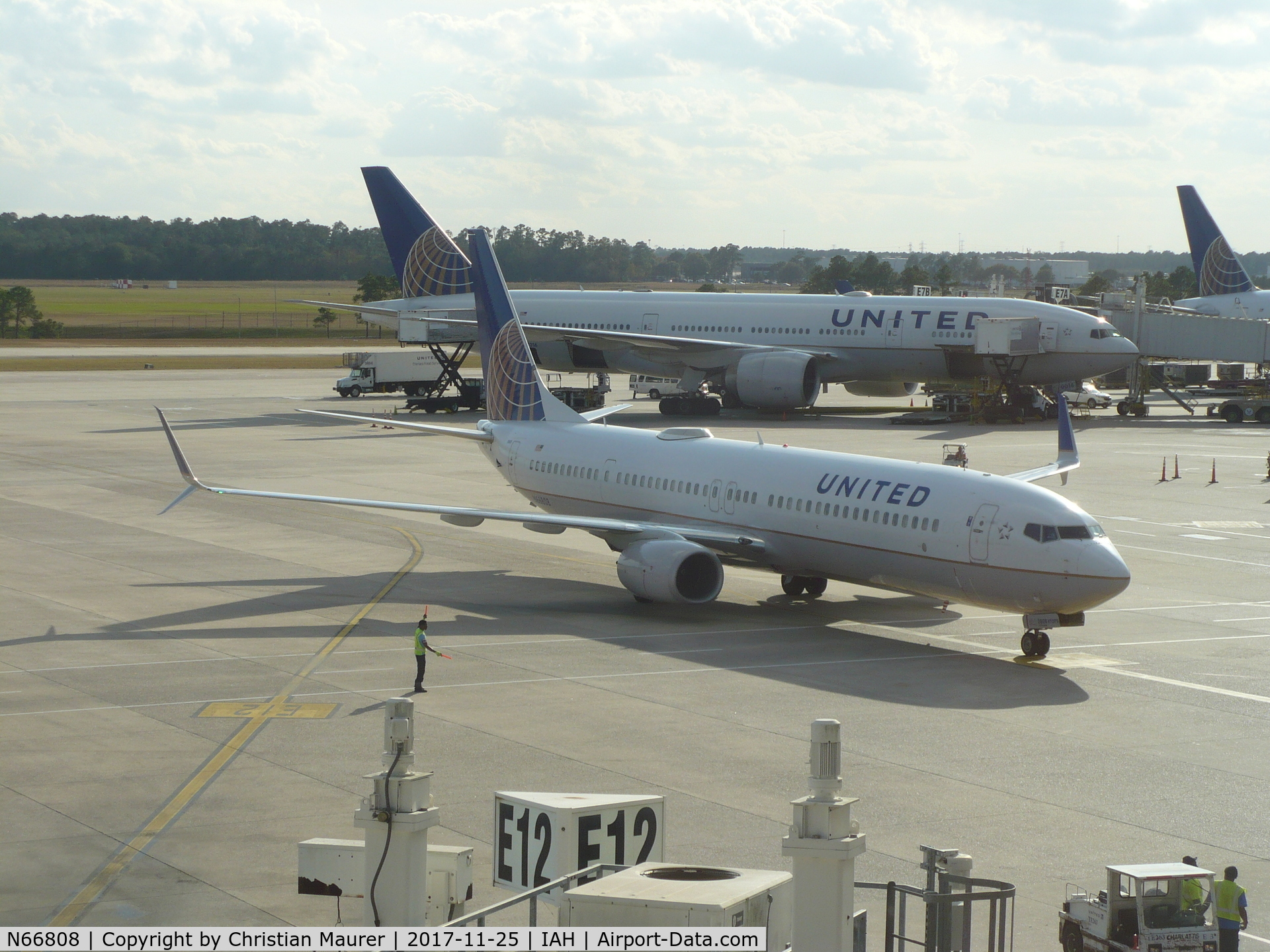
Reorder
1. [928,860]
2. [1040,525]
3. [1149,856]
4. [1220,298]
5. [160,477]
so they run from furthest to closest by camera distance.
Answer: [1220,298], [160,477], [1040,525], [1149,856], [928,860]

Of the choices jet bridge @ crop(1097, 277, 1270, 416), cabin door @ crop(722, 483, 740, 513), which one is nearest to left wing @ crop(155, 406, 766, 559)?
cabin door @ crop(722, 483, 740, 513)

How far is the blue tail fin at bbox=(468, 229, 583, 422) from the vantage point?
41.0 m

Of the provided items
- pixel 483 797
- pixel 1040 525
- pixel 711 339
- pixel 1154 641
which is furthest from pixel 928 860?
pixel 711 339

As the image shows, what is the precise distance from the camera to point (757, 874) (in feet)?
37.7

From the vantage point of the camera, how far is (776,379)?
76.9 m

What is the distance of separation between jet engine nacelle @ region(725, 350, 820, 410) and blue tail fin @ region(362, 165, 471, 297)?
1666cm

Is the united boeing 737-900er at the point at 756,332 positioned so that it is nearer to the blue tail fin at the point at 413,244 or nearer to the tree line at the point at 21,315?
the blue tail fin at the point at 413,244

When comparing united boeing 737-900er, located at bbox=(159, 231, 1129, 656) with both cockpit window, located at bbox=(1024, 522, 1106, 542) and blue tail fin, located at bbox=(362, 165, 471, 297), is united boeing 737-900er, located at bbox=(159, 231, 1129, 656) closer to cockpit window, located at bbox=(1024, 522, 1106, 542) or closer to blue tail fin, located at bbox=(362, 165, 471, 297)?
cockpit window, located at bbox=(1024, 522, 1106, 542)

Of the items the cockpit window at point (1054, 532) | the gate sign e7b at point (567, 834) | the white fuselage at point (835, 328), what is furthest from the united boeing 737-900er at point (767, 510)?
the white fuselage at point (835, 328)

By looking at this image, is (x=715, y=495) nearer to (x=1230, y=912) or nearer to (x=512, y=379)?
(x=512, y=379)

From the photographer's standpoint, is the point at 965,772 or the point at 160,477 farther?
the point at 160,477

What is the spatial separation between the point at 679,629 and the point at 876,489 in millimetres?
5166

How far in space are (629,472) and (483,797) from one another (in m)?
17.7

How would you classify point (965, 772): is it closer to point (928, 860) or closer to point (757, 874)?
point (928, 860)
